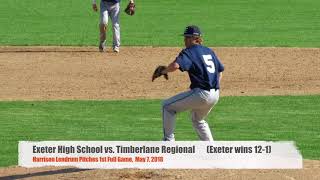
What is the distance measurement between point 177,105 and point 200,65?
58 cm

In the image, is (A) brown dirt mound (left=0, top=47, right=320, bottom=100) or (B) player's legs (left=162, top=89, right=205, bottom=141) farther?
(A) brown dirt mound (left=0, top=47, right=320, bottom=100)

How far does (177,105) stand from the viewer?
469 inches

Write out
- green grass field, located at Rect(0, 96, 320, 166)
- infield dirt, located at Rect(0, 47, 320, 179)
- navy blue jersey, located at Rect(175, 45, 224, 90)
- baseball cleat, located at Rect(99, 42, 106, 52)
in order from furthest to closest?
1. baseball cleat, located at Rect(99, 42, 106, 52)
2. infield dirt, located at Rect(0, 47, 320, 179)
3. green grass field, located at Rect(0, 96, 320, 166)
4. navy blue jersey, located at Rect(175, 45, 224, 90)

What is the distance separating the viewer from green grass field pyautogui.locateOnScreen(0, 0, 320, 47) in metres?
27.3

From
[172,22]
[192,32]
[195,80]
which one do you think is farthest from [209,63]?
[172,22]

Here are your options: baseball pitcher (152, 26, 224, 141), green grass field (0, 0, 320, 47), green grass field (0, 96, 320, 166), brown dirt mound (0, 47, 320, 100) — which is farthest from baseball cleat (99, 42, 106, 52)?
baseball pitcher (152, 26, 224, 141)

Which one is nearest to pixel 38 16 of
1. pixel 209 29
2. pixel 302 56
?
pixel 209 29

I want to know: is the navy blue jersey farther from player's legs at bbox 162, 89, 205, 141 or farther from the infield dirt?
the infield dirt

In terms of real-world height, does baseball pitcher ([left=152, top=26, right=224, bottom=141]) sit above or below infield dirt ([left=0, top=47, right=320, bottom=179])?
above

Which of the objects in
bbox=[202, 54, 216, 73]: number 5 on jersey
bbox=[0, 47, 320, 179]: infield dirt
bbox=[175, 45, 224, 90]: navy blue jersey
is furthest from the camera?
bbox=[0, 47, 320, 179]: infield dirt

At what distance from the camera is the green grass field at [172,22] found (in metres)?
27.3

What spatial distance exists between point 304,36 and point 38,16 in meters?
10.7

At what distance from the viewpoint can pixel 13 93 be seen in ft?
63.0

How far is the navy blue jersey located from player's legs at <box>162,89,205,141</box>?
0.45ft
